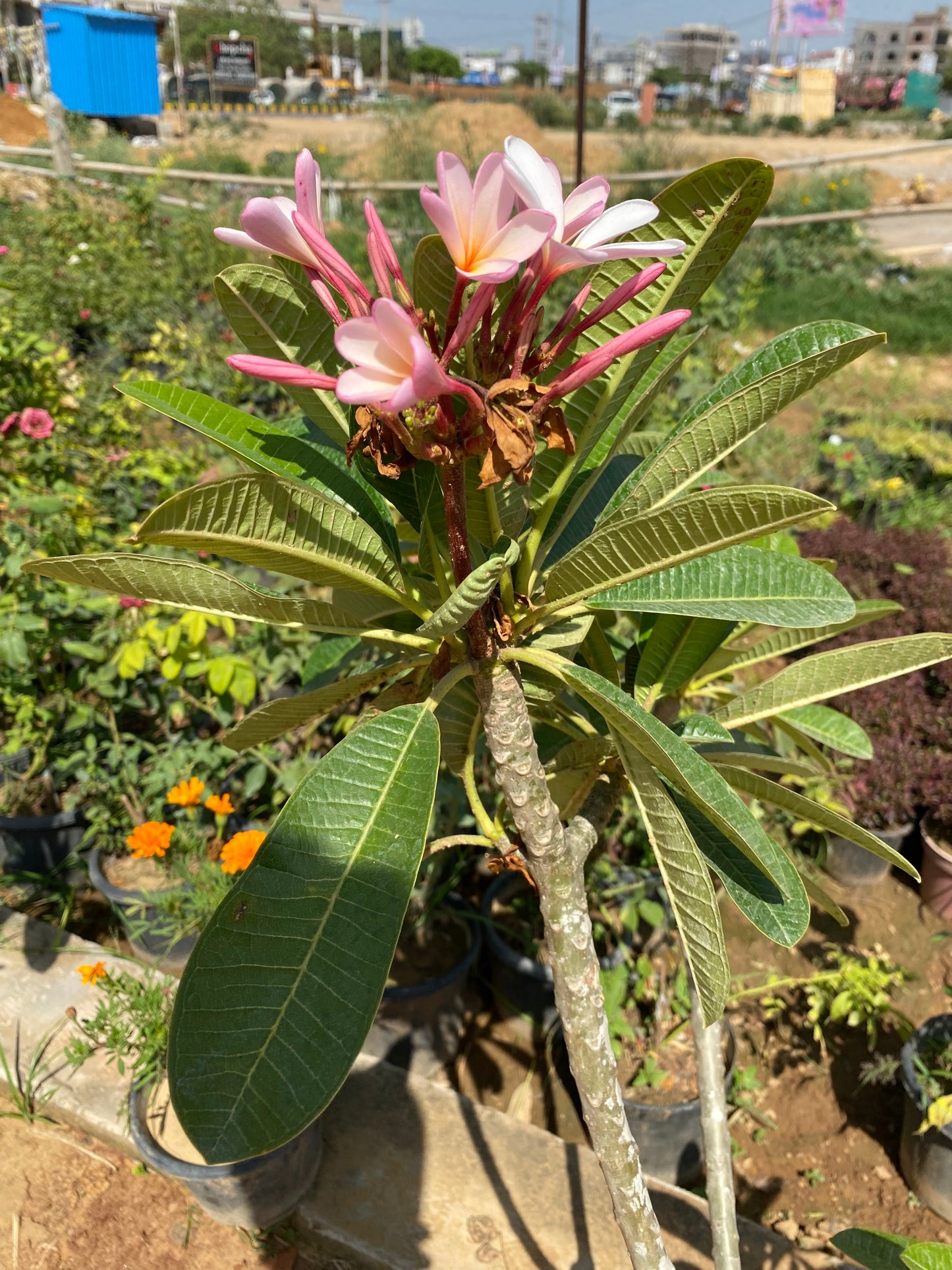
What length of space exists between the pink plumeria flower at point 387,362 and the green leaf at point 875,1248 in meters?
1.01

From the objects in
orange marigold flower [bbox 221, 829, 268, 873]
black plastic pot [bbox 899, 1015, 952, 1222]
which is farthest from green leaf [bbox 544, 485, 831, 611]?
black plastic pot [bbox 899, 1015, 952, 1222]

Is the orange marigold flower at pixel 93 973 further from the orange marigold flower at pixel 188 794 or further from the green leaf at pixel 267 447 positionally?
the green leaf at pixel 267 447

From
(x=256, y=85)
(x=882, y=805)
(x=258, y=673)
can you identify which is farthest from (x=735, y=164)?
(x=256, y=85)

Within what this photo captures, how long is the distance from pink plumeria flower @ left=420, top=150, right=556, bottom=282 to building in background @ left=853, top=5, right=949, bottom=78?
79.8 meters

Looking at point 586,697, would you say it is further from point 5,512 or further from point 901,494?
point 901,494

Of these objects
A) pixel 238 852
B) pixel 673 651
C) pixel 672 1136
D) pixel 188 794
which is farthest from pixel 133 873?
pixel 673 651

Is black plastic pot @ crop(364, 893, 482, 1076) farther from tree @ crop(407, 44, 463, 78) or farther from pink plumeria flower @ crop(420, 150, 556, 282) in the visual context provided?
tree @ crop(407, 44, 463, 78)

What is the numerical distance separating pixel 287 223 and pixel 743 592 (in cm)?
45

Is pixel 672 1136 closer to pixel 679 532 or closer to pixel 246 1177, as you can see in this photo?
pixel 246 1177

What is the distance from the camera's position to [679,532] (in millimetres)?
653

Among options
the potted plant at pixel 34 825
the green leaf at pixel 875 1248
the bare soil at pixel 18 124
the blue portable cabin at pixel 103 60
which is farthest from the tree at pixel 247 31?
the green leaf at pixel 875 1248

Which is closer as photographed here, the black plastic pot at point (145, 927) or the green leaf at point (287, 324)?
the green leaf at point (287, 324)

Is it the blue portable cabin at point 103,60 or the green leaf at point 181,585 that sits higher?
the blue portable cabin at point 103,60

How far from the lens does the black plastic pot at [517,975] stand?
2084mm
